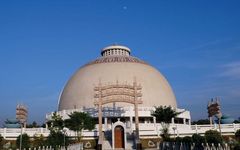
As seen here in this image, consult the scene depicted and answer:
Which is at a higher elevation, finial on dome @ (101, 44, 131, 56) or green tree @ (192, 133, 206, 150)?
finial on dome @ (101, 44, 131, 56)

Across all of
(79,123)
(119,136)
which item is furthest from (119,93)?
(79,123)

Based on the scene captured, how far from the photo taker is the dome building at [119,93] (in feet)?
119

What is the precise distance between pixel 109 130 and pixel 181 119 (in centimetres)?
1541

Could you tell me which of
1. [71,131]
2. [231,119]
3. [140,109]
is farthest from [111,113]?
[231,119]

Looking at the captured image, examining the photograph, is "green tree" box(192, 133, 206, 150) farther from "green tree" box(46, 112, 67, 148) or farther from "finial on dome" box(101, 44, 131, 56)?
"finial on dome" box(101, 44, 131, 56)

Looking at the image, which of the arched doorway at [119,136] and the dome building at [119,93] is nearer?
the arched doorway at [119,136]

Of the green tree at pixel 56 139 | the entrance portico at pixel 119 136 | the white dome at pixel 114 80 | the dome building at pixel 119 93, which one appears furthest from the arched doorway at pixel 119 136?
the white dome at pixel 114 80

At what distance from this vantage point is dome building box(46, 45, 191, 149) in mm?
36281

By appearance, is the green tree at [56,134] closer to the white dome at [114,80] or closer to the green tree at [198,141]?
the white dome at [114,80]

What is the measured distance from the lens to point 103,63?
171 feet

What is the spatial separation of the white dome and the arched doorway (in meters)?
13.4

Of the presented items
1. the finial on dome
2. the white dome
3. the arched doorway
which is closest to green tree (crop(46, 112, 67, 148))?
the arched doorway

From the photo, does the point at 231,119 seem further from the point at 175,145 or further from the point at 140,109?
the point at 175,145

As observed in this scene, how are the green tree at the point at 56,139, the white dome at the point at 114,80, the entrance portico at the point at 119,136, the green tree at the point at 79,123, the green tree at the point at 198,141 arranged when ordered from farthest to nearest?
the white dome at the point at 114,80 → the green tree at the point at 79,123 → the entrance portico at the point at 119,136 → the green tree at the point at 56,139 → the green tree at the point at 198,141
